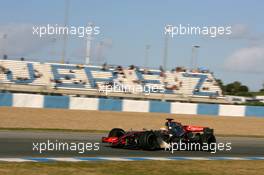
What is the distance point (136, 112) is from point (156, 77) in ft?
39.5

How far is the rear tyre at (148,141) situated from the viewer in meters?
12.2

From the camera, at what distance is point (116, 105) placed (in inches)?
938

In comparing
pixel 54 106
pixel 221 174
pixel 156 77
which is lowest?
pixel 221 174

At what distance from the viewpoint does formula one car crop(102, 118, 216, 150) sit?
12.3 metres

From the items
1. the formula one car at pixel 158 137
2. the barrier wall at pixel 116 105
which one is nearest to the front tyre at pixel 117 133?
the formula one car at pixel 158 137

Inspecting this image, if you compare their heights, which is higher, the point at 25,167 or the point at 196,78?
the point at 196,78

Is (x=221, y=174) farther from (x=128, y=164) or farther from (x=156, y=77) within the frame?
(x=156, y=77)

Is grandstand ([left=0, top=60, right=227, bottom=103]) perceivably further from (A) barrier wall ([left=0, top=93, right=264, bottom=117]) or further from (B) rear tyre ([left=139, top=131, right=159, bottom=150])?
(B) rear tyre ([left=139, top=131, right=159, bottom=150])

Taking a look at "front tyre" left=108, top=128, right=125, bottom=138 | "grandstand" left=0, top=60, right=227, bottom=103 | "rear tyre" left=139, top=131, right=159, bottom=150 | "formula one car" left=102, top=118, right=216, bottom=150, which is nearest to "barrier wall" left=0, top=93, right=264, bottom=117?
"grandstand" left=0, top=60, right=227, bottom=103

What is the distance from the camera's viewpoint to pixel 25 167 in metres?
8.43

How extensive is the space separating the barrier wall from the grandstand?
17.4ft

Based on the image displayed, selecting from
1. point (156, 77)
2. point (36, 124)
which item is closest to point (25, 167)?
point (36, 124)

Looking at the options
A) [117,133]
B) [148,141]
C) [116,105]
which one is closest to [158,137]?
[148,141]

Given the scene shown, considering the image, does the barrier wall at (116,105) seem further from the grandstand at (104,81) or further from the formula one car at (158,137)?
the formula one car at (158,137)
